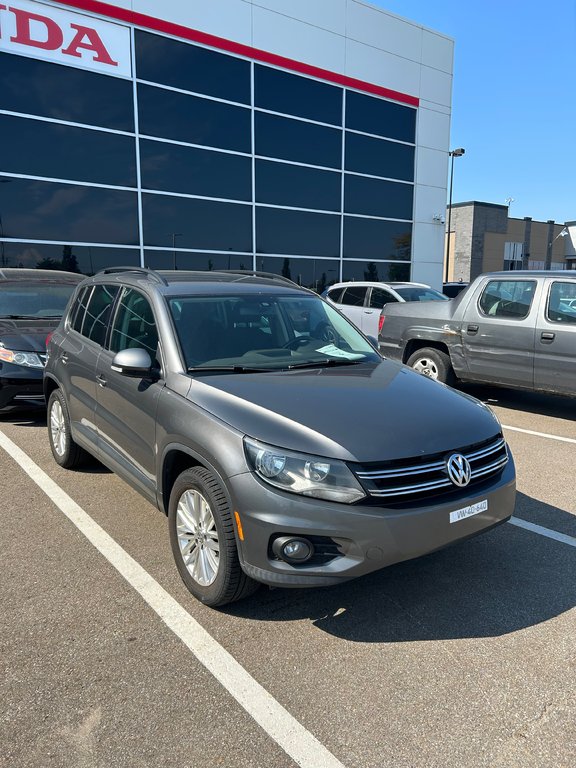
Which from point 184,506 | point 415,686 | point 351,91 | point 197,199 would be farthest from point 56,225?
point 415,686

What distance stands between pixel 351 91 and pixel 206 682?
18.8m

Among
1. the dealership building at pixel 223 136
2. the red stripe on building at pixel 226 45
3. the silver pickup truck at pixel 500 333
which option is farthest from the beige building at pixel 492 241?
the silver pickup truck at pixel 500 333

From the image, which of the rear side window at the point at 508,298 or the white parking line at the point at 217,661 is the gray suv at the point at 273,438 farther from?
the rear side window at the point at 508,298

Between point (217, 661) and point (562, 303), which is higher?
point (562, 303)

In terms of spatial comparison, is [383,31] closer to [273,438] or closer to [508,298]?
[508,298]

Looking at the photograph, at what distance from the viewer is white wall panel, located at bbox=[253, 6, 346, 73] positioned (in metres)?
16.0

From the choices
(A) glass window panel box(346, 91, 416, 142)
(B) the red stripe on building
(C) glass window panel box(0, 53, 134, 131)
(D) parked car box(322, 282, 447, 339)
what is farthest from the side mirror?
(A) glass window panel box(346, 91, 416, 142)

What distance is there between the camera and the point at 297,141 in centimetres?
1714

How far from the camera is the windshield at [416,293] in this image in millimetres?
11562

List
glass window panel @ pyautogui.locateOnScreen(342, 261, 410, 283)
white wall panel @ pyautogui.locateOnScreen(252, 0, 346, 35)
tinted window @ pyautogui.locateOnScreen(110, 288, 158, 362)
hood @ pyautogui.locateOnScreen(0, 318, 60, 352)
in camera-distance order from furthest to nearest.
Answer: glass window panel @ pyautogui.locateOnScreen(342, 261, 410, 283), white wall panel @ pyautogui.locateOnScreen(252, 0, 346, 35), hood @ pyautogui.locateOnScreen(0, 318, 60, 352), tinted window @ pyautogui.locateOnScreen(110, 288, 158, 362)

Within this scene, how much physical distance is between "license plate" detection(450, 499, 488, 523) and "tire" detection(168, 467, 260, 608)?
1.00m

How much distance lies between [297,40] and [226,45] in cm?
245

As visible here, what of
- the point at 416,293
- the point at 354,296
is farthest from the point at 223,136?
the point at 416,293

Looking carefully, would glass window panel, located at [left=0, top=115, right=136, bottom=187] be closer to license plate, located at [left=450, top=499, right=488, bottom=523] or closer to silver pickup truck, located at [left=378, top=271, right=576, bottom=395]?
silver pickup truck, located at [left=378, top=271, right=576, bottom=395]
